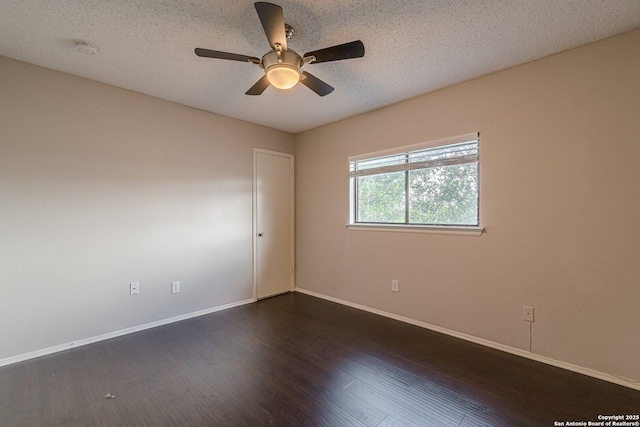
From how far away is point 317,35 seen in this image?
196 cm

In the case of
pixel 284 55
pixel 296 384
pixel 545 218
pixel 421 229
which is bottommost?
pixel 296 384

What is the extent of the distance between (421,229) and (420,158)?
0.77 meters

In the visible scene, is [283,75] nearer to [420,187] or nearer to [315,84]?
[315,84]

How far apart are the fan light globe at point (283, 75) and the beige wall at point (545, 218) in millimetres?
1661

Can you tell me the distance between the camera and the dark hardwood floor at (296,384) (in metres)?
1.65

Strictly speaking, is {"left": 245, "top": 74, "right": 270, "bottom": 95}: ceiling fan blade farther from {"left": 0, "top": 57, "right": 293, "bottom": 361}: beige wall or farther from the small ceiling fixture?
{"left": 0, "top": 57, "right": 293, "bottom": 361}: beige wall

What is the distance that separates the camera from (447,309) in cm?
276

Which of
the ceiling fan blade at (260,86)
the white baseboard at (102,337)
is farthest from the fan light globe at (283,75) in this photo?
the white baseboard at (102,337)

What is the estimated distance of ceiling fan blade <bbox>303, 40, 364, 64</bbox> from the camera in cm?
165

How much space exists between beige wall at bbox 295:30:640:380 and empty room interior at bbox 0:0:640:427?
0.05 ft

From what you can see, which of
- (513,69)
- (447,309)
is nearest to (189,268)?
(447,309)

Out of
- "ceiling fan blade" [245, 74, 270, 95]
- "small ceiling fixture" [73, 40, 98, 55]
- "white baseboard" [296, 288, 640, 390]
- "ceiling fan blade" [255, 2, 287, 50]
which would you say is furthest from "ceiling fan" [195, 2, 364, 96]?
"white baseboard" [296, 288, 640, 390]

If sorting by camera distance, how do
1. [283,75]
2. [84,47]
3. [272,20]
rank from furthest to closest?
[84,47] < [283,75] < [272,20]

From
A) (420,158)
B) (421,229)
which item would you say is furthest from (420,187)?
(421,229)
